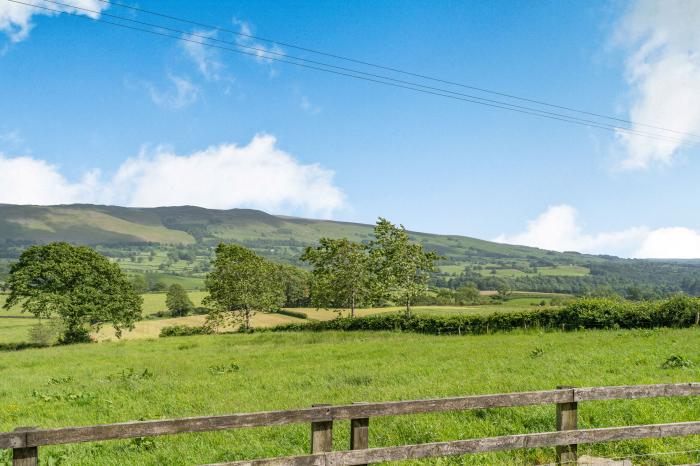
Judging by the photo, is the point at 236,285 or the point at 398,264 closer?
the point at 398,264

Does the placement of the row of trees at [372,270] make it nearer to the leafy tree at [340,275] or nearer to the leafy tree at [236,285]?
the leafy tree at [340,275]

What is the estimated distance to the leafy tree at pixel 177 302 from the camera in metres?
122

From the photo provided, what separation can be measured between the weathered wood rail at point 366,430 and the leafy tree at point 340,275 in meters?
71.6

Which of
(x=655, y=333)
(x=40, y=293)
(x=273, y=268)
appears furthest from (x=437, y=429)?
(x=273, y=268)

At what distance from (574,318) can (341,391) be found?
106 ft

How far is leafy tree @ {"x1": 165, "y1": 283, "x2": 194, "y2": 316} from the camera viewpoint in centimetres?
12175

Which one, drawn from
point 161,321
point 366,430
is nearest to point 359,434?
point 366,430

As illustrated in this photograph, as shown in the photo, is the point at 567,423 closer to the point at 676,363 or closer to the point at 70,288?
the point at 676,363

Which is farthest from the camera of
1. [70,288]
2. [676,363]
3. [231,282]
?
[231,282]

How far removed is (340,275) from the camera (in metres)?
81.9

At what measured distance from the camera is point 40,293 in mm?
63062

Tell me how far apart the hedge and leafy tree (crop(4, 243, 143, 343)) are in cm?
3319

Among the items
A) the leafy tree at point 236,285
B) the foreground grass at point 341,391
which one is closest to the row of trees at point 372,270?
the leafy tree at point 236,285

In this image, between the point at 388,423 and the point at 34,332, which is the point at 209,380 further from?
the point at 34,332
